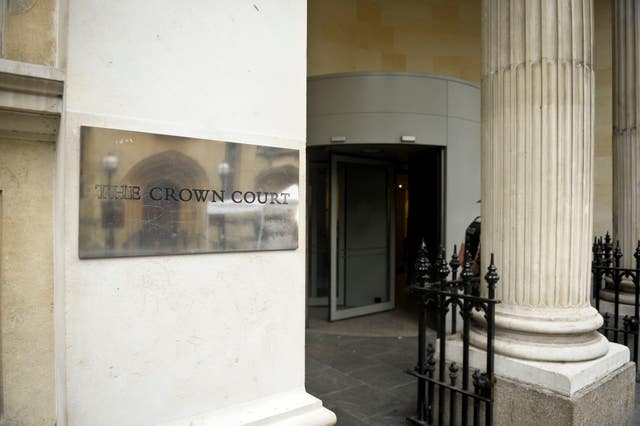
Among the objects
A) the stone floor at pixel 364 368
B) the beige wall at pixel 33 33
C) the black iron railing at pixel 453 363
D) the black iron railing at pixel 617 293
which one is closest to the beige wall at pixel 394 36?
the stone floor at pixel 364 368

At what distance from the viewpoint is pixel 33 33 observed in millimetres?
1844

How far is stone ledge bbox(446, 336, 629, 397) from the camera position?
10.3 ft

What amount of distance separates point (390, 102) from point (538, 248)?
4.29 metres

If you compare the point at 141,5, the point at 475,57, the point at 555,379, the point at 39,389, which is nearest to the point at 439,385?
the point at 555,379

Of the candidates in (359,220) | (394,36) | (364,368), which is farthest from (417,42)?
(364,368)

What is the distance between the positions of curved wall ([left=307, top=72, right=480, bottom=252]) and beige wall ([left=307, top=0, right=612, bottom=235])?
2.27 meters

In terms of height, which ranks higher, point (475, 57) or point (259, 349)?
point (475, 57)

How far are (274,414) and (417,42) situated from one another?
9.61 meters

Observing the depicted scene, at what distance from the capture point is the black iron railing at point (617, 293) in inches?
200

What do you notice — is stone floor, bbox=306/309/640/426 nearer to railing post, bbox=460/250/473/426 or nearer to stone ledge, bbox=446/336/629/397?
railing post, bbox=460/250/473/426

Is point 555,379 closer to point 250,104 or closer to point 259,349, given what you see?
point 259,349

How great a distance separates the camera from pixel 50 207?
78.7 inches

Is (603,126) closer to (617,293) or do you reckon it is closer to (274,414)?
(617,293)

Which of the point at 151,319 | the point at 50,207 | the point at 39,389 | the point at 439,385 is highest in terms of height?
the point at 50,207
